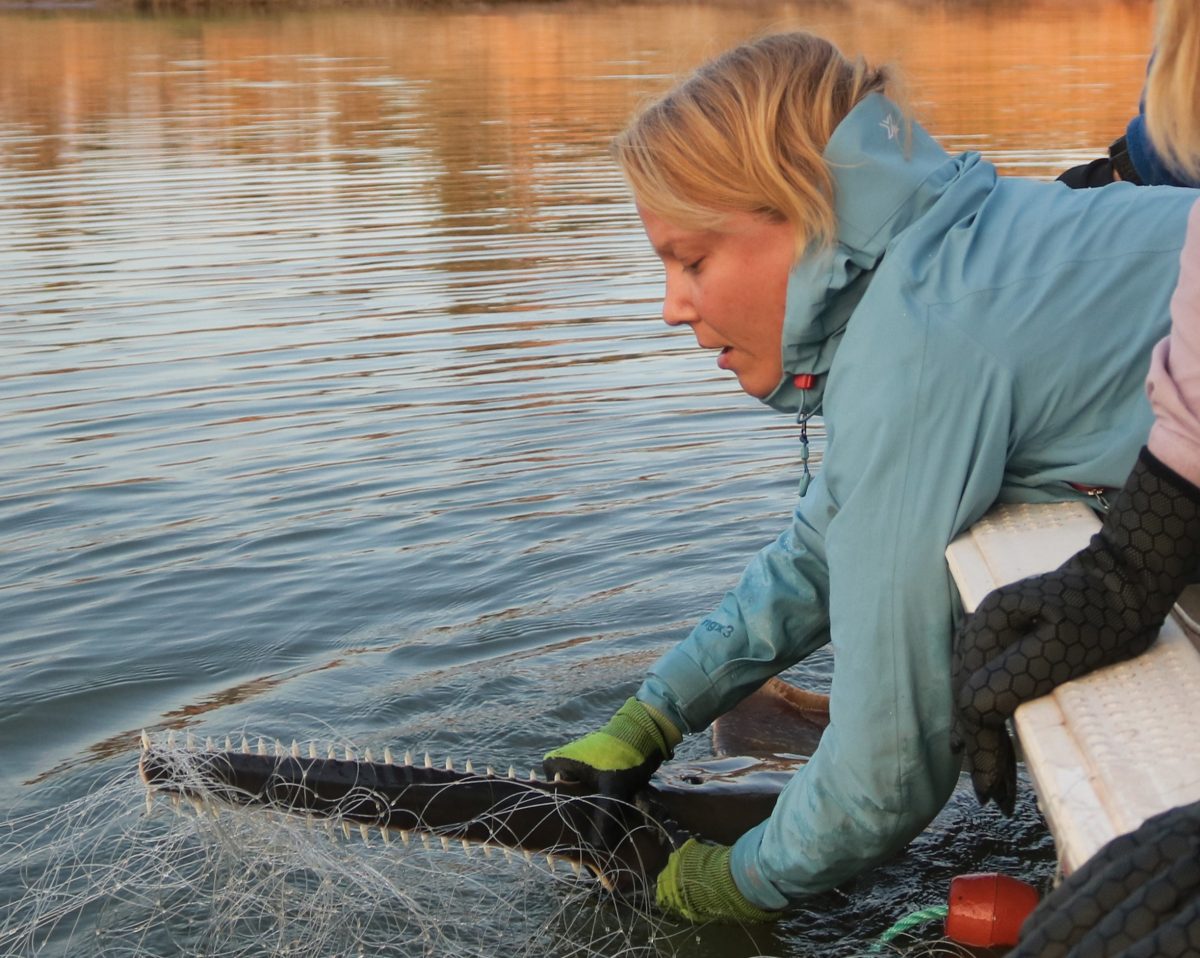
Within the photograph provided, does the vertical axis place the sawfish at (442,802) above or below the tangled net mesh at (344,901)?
above

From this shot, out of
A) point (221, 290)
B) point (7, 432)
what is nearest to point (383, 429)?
point (7, 432)

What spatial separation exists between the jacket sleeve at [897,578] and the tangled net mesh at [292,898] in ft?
2.86

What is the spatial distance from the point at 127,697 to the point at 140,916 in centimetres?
153

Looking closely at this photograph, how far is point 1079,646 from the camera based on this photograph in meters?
2.40

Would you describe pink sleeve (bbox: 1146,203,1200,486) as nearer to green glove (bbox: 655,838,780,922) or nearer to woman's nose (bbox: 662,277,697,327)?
woman's nose (bbox: 662,277,697,327)

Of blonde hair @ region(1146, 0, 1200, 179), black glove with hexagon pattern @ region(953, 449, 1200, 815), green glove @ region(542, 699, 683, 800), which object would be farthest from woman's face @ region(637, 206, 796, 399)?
green glove @ region(542, 699, 683, 800)

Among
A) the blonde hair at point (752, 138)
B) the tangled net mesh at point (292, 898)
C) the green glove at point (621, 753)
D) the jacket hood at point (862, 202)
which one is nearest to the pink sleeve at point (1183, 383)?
the jacket hood at point (862, 202)

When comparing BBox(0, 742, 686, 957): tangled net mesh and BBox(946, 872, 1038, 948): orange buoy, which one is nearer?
BBox(946, 872, 1038, 948): orange buoy

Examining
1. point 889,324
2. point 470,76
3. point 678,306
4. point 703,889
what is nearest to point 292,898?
point 703,889

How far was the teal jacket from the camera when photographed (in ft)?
8.96

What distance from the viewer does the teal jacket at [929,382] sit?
2.73m

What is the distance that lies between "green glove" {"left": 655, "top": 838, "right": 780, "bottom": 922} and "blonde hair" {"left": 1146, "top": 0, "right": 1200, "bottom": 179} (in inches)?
73.3

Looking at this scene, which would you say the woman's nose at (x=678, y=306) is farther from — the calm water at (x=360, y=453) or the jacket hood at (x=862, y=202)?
the calm water at (x=360, y=453)

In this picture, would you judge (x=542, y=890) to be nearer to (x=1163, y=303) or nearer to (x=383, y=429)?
(x=1163, y=303)
